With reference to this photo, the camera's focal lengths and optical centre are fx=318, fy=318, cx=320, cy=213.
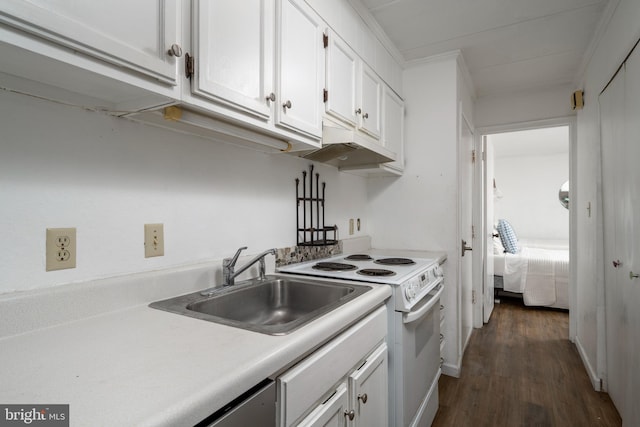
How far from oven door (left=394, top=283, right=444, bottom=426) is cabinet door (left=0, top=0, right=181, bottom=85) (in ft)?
4.11

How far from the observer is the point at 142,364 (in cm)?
64

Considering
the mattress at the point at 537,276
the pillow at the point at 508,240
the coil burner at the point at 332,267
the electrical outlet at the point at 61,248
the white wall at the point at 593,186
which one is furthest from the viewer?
the pillow at the point at 508,240

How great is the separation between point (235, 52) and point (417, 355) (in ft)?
4.96

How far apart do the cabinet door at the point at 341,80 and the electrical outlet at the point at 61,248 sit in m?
1.12

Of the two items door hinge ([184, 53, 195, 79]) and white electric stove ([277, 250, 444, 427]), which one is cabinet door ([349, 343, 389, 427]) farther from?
door hinge ([184, 53, 195, 79])

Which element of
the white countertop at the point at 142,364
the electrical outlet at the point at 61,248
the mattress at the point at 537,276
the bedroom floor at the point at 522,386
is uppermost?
the electrical outlet at the point at 61,248

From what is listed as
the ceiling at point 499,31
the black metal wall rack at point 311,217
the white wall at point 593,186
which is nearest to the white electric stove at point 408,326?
the black metal wall rack at point 311,217

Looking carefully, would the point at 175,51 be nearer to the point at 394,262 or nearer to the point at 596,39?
the point at 394,262

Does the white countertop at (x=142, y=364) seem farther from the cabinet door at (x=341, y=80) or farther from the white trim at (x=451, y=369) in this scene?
the white trim at (x=451, y=369)

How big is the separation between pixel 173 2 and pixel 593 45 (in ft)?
9.17

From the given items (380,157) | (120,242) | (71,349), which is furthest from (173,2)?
(380,157)

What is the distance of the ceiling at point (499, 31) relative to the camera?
1.89 m

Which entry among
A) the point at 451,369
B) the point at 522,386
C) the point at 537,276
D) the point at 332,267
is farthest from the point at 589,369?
the point at 332,267

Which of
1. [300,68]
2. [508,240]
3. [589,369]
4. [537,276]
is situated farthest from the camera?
[508,240]
